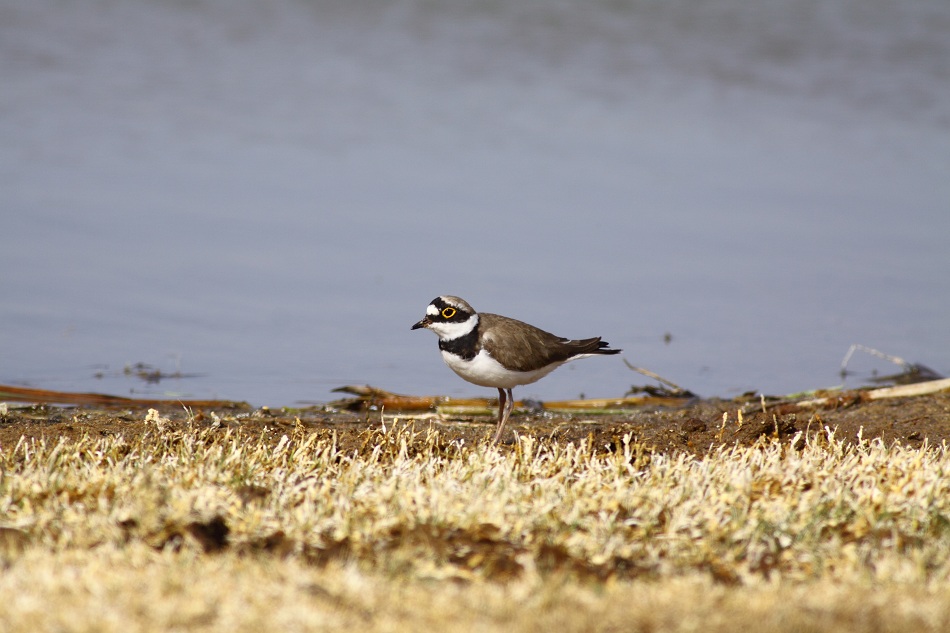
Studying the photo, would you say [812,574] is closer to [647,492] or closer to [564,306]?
[647,492]

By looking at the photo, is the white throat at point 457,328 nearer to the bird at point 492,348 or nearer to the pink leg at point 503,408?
the bird at point 492,348

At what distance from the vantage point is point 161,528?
4.18m

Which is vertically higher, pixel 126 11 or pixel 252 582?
pixel 126 11

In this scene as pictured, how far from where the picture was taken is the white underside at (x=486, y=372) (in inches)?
268

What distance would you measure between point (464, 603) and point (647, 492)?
1.41m

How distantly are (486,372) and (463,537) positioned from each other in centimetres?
260

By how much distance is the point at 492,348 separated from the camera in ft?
22.5

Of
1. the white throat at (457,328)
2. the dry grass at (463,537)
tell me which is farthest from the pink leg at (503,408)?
the dry grass at (463,537)

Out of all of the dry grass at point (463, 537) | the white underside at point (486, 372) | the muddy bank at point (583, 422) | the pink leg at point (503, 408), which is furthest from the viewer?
the white underside at point (486, 372)

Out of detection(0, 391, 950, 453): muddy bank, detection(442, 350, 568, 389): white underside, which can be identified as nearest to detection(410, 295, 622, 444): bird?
detection(442, 350, 568, 389): white underside

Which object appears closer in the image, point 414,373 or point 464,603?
point 464,603

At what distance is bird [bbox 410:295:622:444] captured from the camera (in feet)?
22.4

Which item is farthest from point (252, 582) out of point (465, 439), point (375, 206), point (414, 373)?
point (375, 206)

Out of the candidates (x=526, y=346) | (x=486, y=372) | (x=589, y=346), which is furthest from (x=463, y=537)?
(x=589, y=346)
